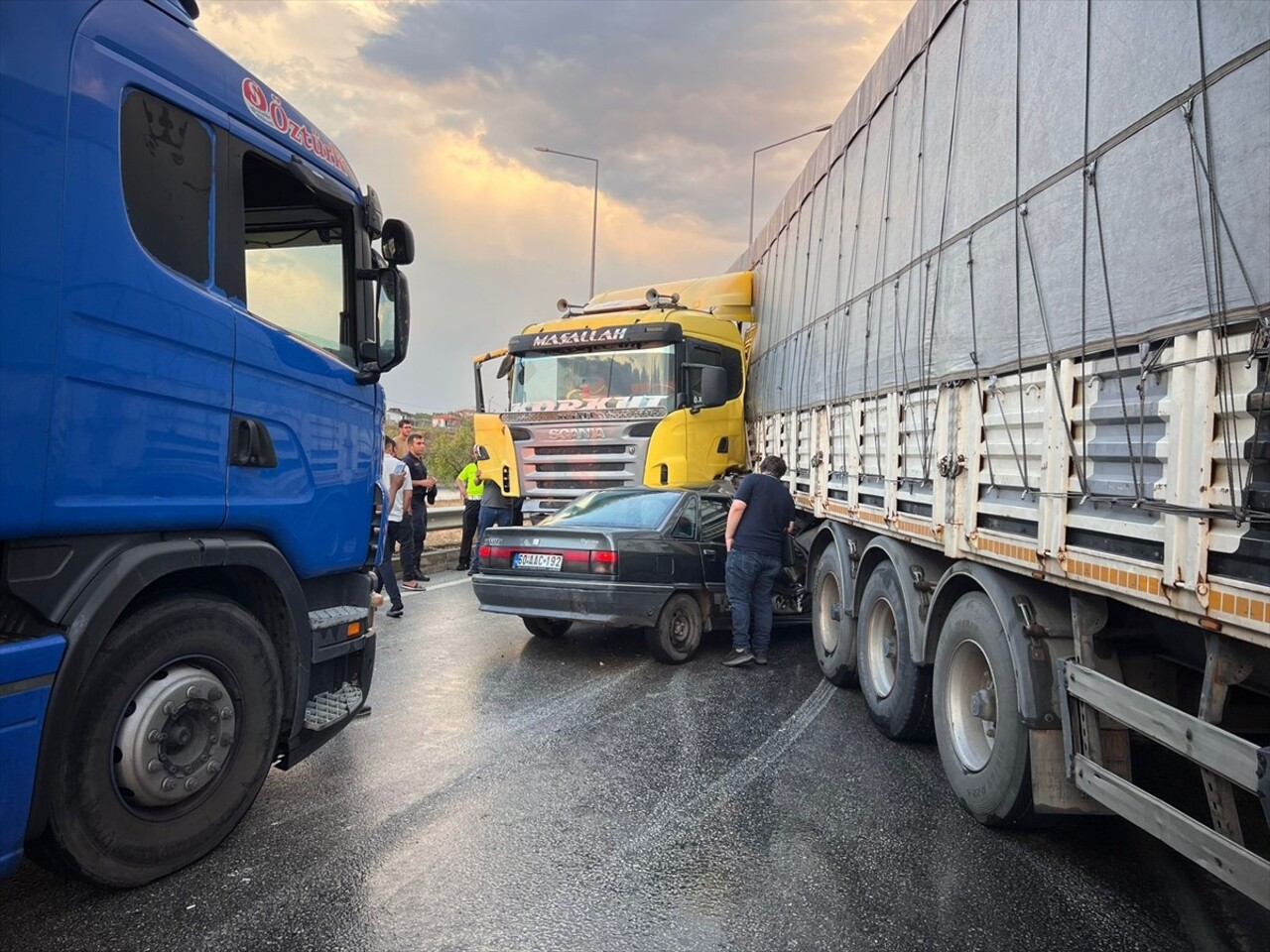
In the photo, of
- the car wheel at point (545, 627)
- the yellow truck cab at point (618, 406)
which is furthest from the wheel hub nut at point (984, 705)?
the yellow truck cab at point (618, 406)

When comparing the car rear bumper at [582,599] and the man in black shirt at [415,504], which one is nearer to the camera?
the car rear bumper at [582,599]

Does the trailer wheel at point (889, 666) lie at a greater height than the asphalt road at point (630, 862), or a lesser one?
greater

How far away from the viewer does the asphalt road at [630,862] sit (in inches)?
110

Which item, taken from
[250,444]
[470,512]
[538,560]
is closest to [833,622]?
[538,560]

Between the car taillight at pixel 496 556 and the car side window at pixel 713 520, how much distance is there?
5.32 feet

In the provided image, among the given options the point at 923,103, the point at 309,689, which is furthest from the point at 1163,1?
the point at 309,689

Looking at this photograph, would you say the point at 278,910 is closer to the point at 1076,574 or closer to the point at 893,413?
the point at 1076,574

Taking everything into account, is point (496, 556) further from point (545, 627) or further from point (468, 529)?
point (468, 529)

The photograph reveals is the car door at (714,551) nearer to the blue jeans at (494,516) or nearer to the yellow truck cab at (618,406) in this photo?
the yellow truck cab at (618,406)

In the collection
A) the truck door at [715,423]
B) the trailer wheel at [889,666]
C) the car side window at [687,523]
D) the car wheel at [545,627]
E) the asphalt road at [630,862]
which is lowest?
the asphalt road at [630,862]

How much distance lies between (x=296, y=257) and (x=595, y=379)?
6.93 meters

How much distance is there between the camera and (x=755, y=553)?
21.8 feet

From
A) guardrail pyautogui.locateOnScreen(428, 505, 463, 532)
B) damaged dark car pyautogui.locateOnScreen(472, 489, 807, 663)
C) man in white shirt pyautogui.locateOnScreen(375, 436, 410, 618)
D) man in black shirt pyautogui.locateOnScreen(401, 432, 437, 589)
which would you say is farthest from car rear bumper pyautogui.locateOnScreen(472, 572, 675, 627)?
guardrail pyautogui.locateOnScreen(428, 505, 463, 532)

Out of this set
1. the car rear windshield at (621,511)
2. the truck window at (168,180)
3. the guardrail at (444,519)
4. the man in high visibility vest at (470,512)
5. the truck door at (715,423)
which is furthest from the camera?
the guardrail at (444,519)
